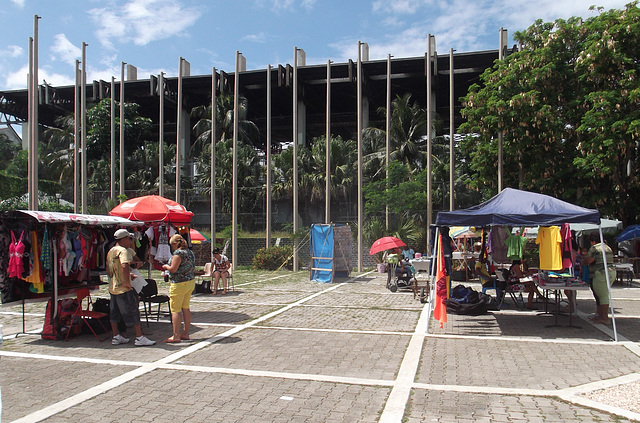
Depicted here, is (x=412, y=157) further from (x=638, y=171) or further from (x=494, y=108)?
(x=638, y=171)

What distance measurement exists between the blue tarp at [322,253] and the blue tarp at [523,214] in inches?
391

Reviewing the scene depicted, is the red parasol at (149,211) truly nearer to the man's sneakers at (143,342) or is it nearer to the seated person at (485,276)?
the man's sneakers at (143,342)

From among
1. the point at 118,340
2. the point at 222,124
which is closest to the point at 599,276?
the point at 118,340

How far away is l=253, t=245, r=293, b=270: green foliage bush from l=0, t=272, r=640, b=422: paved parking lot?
15434 mm

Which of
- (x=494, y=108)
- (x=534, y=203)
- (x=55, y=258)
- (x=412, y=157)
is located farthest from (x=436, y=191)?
(x=55, y=258)

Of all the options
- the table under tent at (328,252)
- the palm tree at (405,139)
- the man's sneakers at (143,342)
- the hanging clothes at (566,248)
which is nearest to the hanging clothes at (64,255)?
the man's sneakers at (143,342)

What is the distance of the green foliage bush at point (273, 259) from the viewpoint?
2606 cm

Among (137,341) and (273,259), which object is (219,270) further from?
(273,259)

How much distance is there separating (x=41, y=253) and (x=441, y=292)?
23.2 feet

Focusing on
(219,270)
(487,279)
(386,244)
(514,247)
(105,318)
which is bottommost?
(105,318)

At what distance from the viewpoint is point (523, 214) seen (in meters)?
8.89

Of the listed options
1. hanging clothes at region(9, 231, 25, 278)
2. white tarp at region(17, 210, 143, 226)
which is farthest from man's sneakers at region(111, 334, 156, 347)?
white tarp at region(17, 210, 143, 226)

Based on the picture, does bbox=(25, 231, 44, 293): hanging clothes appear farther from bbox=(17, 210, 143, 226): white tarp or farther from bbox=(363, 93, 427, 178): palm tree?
bbox=(363, 93, 427, 178): palm tree

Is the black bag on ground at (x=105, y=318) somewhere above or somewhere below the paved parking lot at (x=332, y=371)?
above
